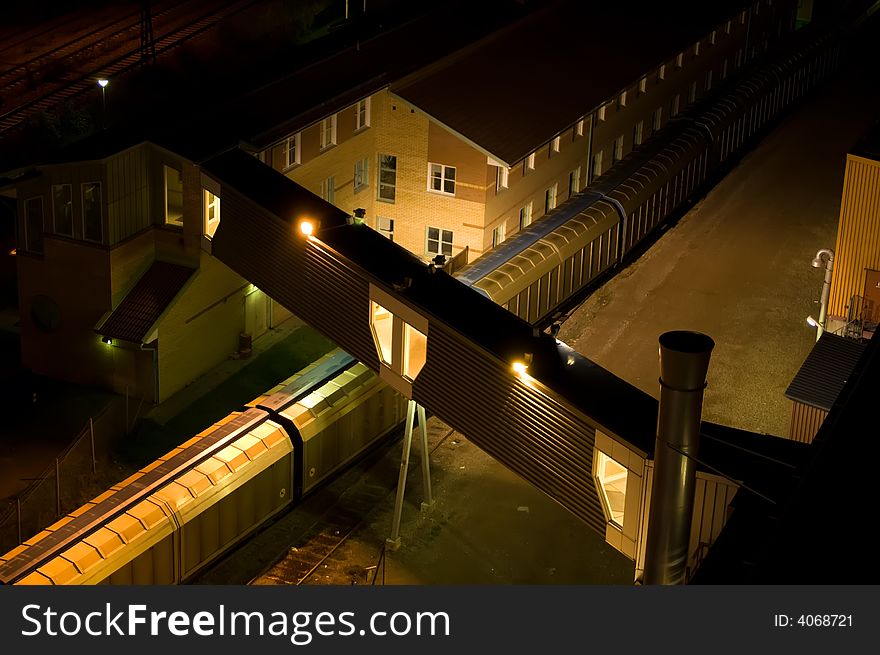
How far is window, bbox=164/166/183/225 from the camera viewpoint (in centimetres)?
5016

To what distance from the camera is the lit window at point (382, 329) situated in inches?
1544

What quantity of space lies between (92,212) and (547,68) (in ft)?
74.2

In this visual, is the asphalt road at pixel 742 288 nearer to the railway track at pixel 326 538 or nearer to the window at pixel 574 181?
the window at pixel 574 181

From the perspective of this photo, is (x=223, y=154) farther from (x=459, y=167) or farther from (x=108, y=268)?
(x=459, y=167)

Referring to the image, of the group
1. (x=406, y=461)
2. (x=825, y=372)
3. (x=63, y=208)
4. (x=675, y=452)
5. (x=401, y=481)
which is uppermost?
(x=675, y=452)

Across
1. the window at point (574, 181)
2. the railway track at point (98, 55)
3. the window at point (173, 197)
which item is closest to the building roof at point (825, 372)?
the window at point (574, 181)

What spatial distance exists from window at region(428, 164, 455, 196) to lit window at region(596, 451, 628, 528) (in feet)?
79.9

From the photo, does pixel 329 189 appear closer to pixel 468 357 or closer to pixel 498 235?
pixel 498 235

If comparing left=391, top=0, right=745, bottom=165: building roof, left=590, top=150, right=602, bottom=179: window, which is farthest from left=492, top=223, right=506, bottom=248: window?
left=590, top=150, right=602, bottom=179: window

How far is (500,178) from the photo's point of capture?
5662 centimetres

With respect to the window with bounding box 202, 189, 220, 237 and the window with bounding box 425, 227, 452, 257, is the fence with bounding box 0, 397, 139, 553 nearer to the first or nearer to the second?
the window with bounding box 202, 189, 220, 237

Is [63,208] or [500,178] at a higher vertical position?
[63,208]

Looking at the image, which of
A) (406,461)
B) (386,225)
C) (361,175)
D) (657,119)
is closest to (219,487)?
(406,461)

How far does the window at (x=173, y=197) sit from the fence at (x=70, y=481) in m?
6.52
